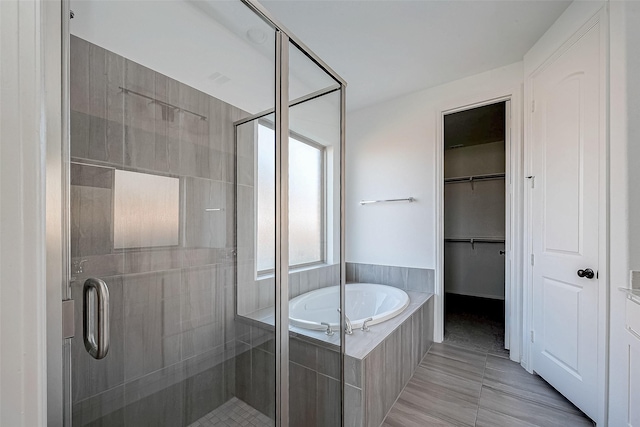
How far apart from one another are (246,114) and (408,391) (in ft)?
7.16

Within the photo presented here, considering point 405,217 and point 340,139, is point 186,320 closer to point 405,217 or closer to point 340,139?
point 340,139

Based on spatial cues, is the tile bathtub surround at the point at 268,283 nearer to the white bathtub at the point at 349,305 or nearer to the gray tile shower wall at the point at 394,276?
the white bathtub at the point at 349,305

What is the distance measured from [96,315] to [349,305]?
2334mm

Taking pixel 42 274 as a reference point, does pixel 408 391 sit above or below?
below

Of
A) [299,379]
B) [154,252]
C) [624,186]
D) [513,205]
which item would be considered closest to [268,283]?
[299,379]

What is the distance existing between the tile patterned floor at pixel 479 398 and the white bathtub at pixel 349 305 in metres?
0.53

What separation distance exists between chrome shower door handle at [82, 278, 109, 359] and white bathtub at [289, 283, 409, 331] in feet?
2.63

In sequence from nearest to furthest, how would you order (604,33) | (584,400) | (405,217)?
(604,33) → (584,400) → (405,217)

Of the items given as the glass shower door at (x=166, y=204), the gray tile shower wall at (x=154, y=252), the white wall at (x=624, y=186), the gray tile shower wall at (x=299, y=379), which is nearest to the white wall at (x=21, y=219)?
the gray tile shower wall at (x=154, y=252)

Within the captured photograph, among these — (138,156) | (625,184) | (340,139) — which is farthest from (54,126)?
(625,184)

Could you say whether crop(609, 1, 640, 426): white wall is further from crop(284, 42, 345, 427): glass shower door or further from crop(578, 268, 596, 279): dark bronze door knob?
crop(284, 42, 345, 427): glass shower door

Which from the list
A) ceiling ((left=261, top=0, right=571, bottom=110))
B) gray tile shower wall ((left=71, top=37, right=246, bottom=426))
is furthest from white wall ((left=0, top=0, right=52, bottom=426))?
ceiling ((left=261, top=0, right=571, bottom=110))

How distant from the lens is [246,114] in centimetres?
172

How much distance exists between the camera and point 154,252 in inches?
57.0
